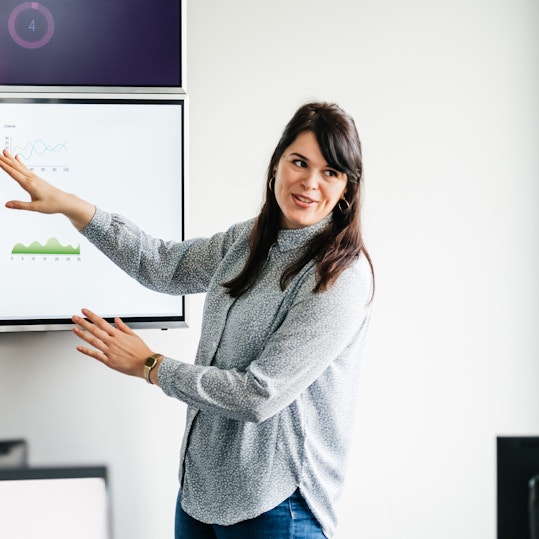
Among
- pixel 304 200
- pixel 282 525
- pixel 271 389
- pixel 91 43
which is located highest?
pixel 91 43

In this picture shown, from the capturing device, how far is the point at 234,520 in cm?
168

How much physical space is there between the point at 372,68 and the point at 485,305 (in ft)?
2.78

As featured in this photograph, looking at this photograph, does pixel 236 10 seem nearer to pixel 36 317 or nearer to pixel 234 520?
pixel 36 317

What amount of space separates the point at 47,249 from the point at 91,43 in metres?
0.60

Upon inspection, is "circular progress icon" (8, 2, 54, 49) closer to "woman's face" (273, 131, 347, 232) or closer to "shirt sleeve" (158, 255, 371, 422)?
"woman's face" (273, 131, 347, 232)

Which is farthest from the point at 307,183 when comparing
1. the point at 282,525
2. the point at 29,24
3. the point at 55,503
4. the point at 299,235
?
the point at 55,503

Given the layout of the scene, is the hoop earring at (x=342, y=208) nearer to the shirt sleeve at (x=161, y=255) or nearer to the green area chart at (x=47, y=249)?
the shirt sleeve at (x=161, y=255)

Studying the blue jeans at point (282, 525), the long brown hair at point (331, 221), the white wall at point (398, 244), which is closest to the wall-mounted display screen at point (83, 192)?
the white wall at point (398, 244)

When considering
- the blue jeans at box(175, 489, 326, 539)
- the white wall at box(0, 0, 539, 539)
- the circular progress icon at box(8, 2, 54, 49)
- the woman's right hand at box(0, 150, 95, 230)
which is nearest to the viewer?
the blue jeans at box(175, 489, 326, 539)

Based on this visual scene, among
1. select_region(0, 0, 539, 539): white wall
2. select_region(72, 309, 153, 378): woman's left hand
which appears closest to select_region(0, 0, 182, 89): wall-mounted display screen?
select_region(0, 0, 539, 539): white wall

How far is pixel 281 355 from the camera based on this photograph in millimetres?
1577

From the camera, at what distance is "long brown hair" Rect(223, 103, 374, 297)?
1.65 meters

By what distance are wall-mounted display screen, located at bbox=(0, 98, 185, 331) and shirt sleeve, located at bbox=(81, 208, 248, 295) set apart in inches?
13.1

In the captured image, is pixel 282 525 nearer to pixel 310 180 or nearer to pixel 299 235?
pixel 299 235
